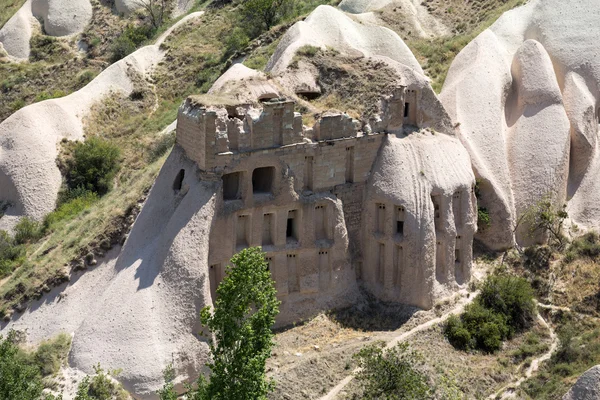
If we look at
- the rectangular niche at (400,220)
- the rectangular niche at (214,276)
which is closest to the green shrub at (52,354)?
the rectangular niche at (214,276)

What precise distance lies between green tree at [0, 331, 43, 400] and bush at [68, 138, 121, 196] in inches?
784

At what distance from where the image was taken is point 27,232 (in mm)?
42250

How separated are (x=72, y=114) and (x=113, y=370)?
24.8m

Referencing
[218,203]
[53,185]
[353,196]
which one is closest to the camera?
[218,203]

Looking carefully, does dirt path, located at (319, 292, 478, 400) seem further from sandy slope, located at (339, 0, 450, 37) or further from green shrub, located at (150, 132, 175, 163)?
sandy slope, located at (339, 0, 450, 37)

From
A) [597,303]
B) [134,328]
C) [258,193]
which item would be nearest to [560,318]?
[597,303]

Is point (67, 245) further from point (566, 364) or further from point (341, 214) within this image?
point (566, 364)

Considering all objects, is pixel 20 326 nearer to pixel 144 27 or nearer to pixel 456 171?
pixel 456 171

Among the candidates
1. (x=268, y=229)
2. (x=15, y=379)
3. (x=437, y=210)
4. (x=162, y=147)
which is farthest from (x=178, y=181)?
(x=162, y=147)

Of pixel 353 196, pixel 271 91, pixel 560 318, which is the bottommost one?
pixel 560 318

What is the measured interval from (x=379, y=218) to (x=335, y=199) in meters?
2.22

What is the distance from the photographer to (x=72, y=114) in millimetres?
50188

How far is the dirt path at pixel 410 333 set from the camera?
30.4 meters

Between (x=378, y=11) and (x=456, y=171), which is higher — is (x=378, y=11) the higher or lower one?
the higher one
